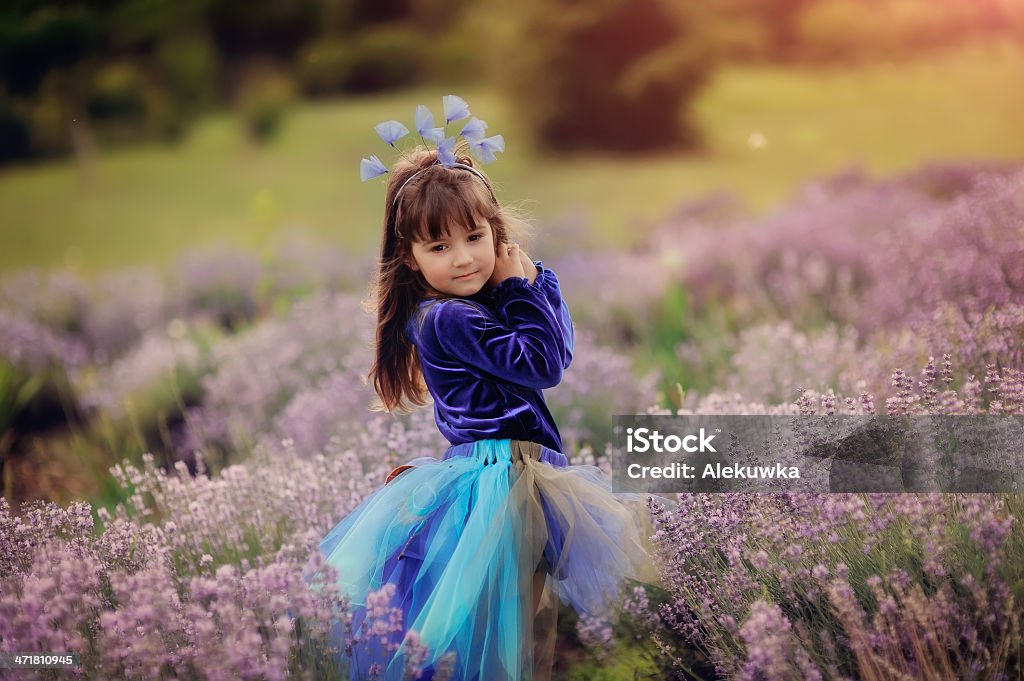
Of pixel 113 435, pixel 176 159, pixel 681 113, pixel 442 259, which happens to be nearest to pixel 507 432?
pixel 442 259

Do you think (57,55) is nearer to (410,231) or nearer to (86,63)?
(86,63)

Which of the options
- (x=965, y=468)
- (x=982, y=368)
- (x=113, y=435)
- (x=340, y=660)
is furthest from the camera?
(x=113, y=435)

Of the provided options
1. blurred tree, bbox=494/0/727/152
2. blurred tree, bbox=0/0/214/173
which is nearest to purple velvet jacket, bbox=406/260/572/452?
blurred tree, bbox=0/0/214/173

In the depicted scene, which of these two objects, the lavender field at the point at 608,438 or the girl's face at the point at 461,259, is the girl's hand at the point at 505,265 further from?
the lavender field at the point at 608,438

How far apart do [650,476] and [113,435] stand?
2.45m

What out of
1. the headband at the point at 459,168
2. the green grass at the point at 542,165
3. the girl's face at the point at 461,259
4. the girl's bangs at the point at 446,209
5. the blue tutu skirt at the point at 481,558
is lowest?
the blue tutu skirt at the point at 481,558

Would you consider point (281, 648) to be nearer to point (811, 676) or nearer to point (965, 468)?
point (811, 676)

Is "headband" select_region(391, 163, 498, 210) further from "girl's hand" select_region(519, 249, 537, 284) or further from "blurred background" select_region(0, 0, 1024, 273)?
"blurred background" select_region(0, 0, 1024, 273)

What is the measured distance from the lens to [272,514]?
2604 millimetres

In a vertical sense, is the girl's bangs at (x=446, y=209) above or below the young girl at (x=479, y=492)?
above

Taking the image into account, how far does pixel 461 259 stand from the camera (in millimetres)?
2072

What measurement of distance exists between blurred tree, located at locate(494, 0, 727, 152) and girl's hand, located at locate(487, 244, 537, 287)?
655 centimetres

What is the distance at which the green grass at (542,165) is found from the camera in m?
7.56

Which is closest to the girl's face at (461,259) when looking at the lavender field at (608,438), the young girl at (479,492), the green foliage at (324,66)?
the young girl at (479,492)
